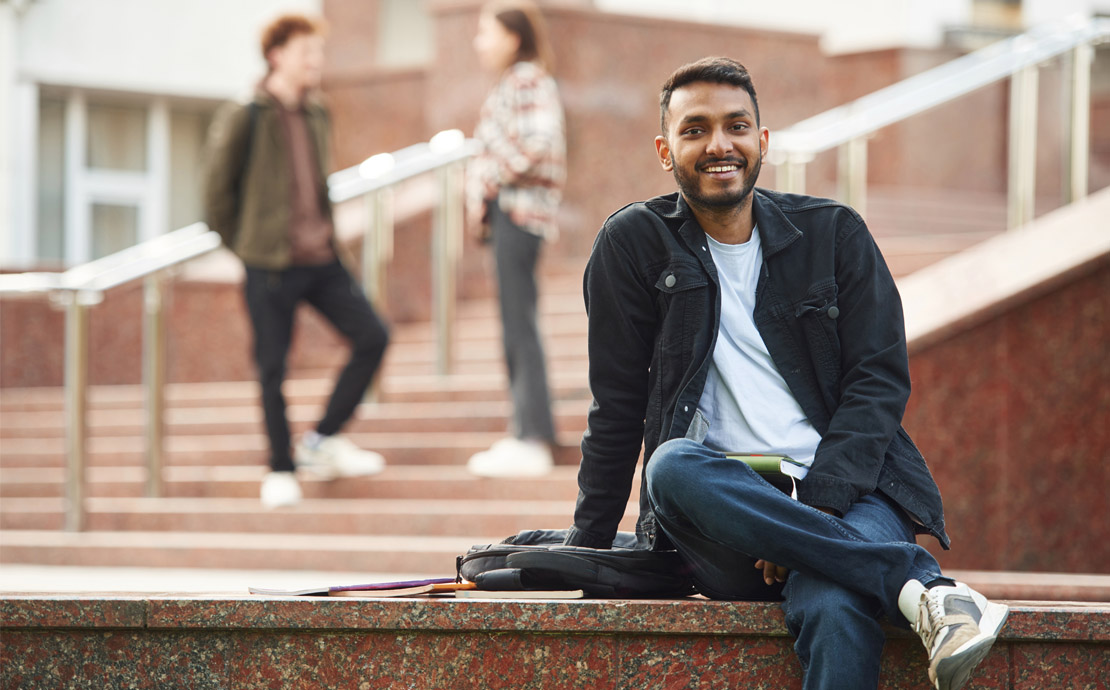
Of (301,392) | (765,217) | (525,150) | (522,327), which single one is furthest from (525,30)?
(765,217)

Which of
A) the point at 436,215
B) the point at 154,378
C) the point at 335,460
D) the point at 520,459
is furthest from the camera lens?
the point at 436,215

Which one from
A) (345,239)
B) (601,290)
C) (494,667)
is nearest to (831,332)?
(601,290)

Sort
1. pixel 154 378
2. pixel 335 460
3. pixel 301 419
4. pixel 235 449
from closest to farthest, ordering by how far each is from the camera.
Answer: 1. pixel 335 460
2. pixel 154 378
3. pixel 235 449
4. pixel 301 419

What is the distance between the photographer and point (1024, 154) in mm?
8008

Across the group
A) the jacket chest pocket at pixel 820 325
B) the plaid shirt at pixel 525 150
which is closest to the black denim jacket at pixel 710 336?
the jacket chest pocket at pixel 820 325

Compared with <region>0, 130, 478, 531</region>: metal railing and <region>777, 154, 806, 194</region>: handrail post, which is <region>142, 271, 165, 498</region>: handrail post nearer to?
<region>0, 130, 478, 531</region>: metal railing

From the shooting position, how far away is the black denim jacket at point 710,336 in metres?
3.33

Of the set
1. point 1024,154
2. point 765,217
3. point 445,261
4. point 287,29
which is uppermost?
point 287,29

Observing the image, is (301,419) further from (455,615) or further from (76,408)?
(455,615)

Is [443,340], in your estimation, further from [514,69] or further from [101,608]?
[101,608]

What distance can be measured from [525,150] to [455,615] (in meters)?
3.60

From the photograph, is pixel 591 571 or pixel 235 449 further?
pixel 235 449

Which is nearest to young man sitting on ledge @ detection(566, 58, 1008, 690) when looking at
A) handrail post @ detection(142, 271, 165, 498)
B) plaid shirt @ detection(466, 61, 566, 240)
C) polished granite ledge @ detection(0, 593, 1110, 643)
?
polished granite ledge @ detection(0, 593, 1110, 643)

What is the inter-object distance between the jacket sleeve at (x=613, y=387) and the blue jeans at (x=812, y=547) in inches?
8.7
